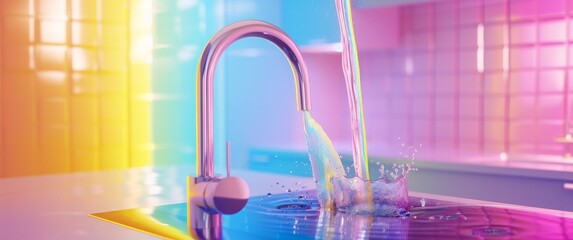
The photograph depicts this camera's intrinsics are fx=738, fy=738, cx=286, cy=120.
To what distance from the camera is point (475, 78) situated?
3121 mm

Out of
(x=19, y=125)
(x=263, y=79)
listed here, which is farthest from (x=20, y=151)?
(x=263, y=79)

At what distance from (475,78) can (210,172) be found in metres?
2.30

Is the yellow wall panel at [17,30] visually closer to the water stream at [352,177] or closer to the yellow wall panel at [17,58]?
the yellow wall panel at [17,58]

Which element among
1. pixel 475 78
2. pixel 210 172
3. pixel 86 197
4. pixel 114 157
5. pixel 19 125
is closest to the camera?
pixel 210 172

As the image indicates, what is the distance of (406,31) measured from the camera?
3393mm

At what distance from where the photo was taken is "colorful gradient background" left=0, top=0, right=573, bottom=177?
2934 mm

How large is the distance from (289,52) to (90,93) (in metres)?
2.46

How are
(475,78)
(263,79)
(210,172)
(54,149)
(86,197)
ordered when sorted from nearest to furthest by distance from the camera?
(210,172) < (86,197) < (475,78) < (54,149) < (263,79)

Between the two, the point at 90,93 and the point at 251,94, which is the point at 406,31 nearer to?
the point at 251,94

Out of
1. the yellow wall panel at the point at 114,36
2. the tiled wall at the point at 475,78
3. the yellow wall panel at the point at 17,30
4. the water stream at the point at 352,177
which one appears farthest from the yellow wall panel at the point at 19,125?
the water stream at the point at 352,177

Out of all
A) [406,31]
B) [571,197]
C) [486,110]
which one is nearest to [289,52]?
[571,197]

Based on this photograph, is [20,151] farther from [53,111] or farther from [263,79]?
[263,79]

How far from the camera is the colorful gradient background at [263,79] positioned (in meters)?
2.93

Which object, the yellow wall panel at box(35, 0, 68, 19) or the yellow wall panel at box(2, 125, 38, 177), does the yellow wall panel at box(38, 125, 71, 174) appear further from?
the yellow wall panel at box(35, 0, 68, 19)
